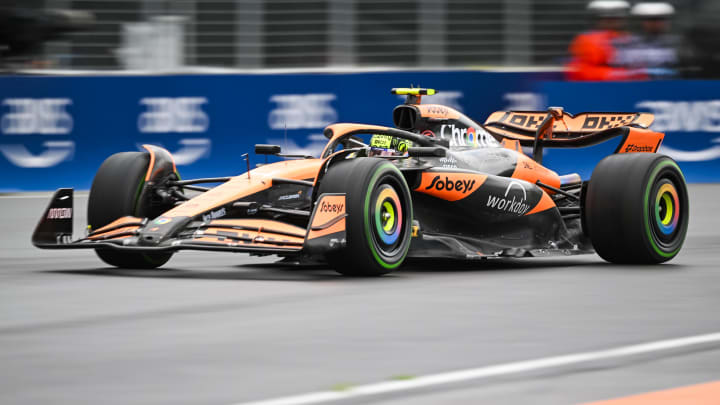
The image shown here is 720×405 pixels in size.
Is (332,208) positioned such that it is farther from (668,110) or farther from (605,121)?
(668,110)

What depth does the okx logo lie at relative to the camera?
8711mm

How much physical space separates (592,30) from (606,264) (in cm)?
881

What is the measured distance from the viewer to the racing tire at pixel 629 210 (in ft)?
29.0

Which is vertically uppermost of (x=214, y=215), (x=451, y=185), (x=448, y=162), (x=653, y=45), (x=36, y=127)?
(x=653, y=45)

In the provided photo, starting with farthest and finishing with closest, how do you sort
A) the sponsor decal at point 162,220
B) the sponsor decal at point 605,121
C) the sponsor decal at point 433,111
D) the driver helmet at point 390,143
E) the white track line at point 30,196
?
the white track line at point 30,196
the sponsor decal at point 605,121
the sponsor decal at point 433,111
the driver helmet at point 390,143
the sponsor decal at point 162,220

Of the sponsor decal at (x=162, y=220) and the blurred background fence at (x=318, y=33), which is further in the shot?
the blurred background fence at (x=318, y=33)

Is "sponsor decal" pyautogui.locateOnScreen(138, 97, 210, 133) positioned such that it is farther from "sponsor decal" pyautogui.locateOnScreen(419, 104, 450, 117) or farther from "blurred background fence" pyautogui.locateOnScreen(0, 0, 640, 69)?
"sponsor decal" pyautogui.locateOnScreen(419, 104, 450, 117)

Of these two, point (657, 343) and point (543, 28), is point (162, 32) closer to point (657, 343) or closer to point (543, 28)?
point (543, 28)

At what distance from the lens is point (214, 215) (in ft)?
26.7

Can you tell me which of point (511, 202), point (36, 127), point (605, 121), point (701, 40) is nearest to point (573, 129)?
point (605, 121)

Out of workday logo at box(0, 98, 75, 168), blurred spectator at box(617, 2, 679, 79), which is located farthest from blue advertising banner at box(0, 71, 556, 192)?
blurred spectator at box(617, 2, 679, 79)

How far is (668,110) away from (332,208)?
9864mm

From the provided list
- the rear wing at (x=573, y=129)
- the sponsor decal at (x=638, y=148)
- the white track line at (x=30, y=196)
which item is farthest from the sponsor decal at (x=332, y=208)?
the white track line at (x=30, y=196)

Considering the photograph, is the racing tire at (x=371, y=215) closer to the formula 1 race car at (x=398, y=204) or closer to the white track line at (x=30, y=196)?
the formula 1 race car at (x=398, y=204)
